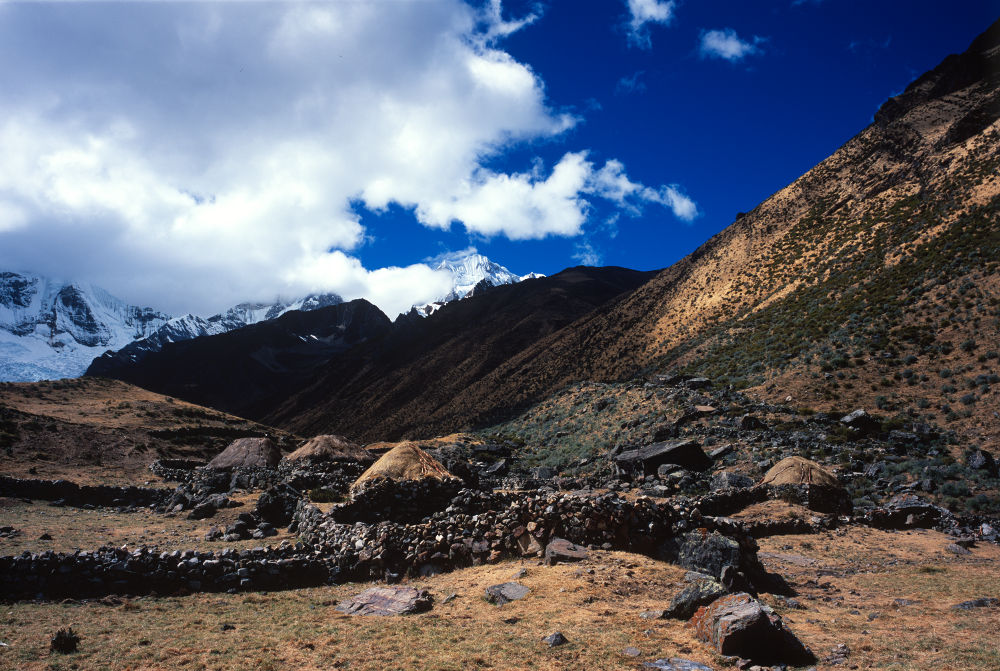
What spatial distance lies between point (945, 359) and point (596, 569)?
28870 mm

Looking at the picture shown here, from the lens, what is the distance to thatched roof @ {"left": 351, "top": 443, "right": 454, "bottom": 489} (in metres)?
20.6

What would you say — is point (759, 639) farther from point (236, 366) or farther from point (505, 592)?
point (236, 366)

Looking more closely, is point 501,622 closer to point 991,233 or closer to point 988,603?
point 988,603

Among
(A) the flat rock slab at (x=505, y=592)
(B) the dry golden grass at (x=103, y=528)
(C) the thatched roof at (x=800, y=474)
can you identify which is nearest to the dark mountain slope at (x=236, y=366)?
(B) the dry golden grass at (x=103, y=528)

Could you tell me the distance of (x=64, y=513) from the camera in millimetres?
21516

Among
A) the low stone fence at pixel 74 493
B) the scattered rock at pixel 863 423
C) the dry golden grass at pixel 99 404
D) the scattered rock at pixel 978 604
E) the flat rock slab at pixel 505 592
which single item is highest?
the dry golden grass at pixel 99 404

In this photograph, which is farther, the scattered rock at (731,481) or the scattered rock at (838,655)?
the scattered rock at (731,481)

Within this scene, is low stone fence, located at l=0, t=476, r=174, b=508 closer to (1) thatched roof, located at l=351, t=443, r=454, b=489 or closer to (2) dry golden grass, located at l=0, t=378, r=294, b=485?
(2) dry golden grass, located at l=0, t=378, r=294, b=485

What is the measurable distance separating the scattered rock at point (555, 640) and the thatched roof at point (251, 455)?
1091 inches

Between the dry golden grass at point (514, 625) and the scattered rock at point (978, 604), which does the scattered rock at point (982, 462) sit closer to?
the dry golden grass at point (514, 625)

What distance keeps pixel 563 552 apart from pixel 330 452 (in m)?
20.7

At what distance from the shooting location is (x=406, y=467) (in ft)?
69.1

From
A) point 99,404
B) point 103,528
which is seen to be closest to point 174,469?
point 103,528

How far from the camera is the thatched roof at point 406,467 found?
20.6 metres
